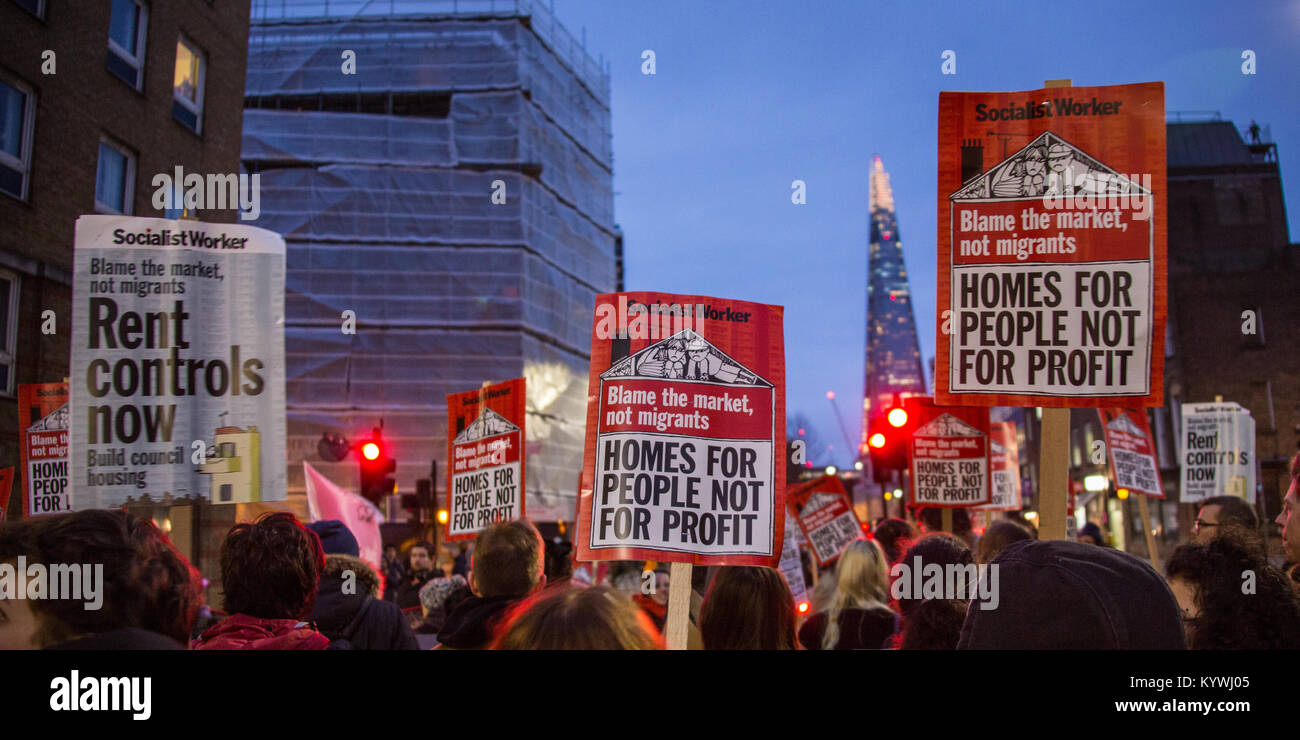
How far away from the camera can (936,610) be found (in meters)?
3.94

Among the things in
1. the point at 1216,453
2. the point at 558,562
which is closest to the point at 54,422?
the point at 558,562

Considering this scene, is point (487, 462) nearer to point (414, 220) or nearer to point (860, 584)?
point (860, 584)

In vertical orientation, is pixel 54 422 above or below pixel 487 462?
above

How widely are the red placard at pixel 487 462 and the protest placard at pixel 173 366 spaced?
12.0 feet

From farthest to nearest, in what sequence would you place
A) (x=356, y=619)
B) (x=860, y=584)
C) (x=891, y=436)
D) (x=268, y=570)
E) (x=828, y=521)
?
1. (x=891, y=436)
2. (x=828, y=521)
3. (x=860, y=584)
4. (x=356, y=619)
5. (x=268, y=570)

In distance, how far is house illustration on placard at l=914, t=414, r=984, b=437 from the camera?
33.0 ft

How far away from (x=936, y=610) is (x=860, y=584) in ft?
4.25

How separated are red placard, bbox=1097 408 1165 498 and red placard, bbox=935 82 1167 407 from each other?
17.9 ft

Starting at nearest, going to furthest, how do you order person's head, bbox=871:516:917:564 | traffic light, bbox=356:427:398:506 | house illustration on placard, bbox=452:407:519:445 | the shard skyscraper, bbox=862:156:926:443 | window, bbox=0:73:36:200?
person's head, bbox=871:516:917:564
house illustration on placard, bbox=452:407:519:445
window, bbox=0:73:36:200
traffic light, bbox=356:427:398:506
the shard skyscraper, bbox=862:156:926:443

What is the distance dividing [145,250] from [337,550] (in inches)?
66.8

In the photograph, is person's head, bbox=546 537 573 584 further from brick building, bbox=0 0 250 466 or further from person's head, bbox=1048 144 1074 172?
brick building, bbox=0 0 250 466

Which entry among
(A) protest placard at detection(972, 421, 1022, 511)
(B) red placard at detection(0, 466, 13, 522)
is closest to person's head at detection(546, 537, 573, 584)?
(B) red placard at detection(0, 466, 13, 522)

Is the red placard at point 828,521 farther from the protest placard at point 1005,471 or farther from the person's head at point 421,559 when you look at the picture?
the person's head at point 421,559
